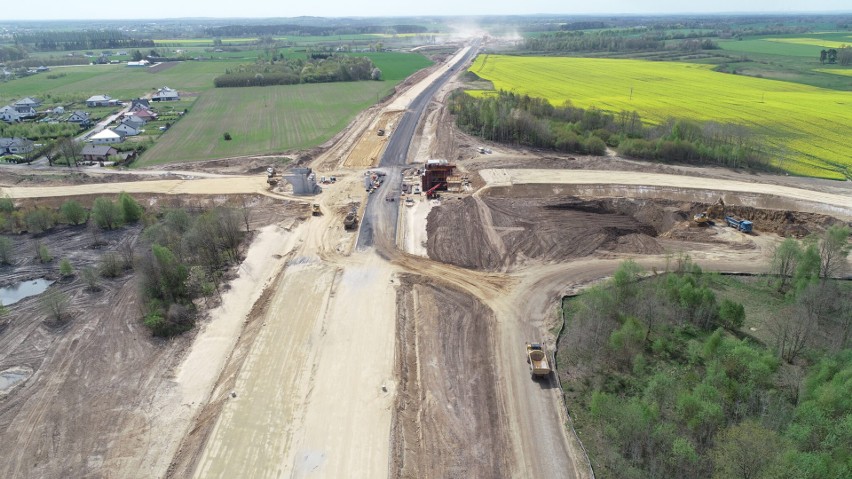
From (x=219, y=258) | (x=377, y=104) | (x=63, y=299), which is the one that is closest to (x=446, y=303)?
(x=219, y=258)

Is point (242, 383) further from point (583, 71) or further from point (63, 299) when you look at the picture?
point (583, 71)

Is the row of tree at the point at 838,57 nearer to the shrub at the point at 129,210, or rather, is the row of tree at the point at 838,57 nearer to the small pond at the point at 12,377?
the shrub at the point at 129,210

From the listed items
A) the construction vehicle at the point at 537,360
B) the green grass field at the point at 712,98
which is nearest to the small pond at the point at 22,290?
the construction vehicle at the point at 537,360

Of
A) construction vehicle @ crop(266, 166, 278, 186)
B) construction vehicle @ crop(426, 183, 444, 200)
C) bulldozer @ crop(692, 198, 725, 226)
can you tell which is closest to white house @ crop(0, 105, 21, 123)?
construction vehicle @ crop(266, 166, 278, 186)

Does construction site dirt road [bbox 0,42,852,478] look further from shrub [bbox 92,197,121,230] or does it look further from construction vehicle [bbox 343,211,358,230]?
shrub [bbox 92,197,121,230]

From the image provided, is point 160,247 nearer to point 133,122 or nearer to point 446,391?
point 446,391
